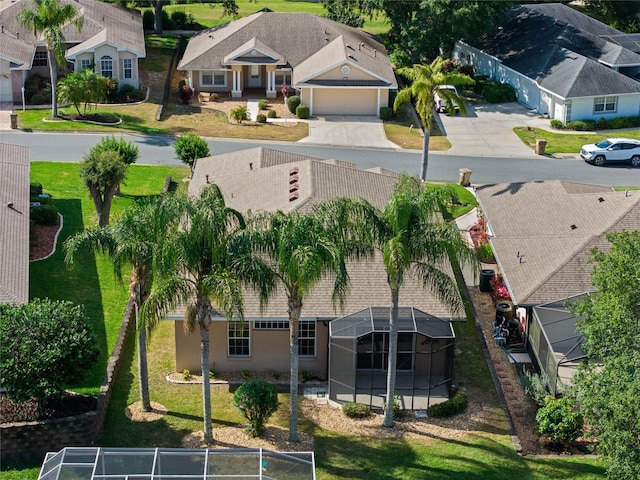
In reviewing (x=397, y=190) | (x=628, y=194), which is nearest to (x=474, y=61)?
(x=628, y=194)

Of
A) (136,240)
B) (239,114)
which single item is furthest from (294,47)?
(136,240)

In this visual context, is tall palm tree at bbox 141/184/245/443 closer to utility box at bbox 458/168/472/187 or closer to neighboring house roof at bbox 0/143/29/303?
neighboring house roof at bbox 0/143/29/303

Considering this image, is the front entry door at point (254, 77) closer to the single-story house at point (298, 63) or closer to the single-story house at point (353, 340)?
the single-story house at point (298, 63)

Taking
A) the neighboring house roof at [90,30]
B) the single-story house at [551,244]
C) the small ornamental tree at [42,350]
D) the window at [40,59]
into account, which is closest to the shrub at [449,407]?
the single-story house at [551,244]

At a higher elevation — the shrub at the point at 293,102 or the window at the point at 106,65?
the window at the point at 106,65

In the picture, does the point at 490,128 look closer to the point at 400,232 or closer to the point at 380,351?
the point at 380,351

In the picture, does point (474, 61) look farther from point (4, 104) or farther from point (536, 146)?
point (4, 104)

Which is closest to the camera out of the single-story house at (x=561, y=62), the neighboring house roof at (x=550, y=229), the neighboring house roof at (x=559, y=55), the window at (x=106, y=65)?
the neighboring house roof at (x=550, y=229)

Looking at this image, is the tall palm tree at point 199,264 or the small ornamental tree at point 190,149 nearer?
the tall palm tree at point 199,264

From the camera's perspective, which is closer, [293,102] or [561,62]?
[293,102]
